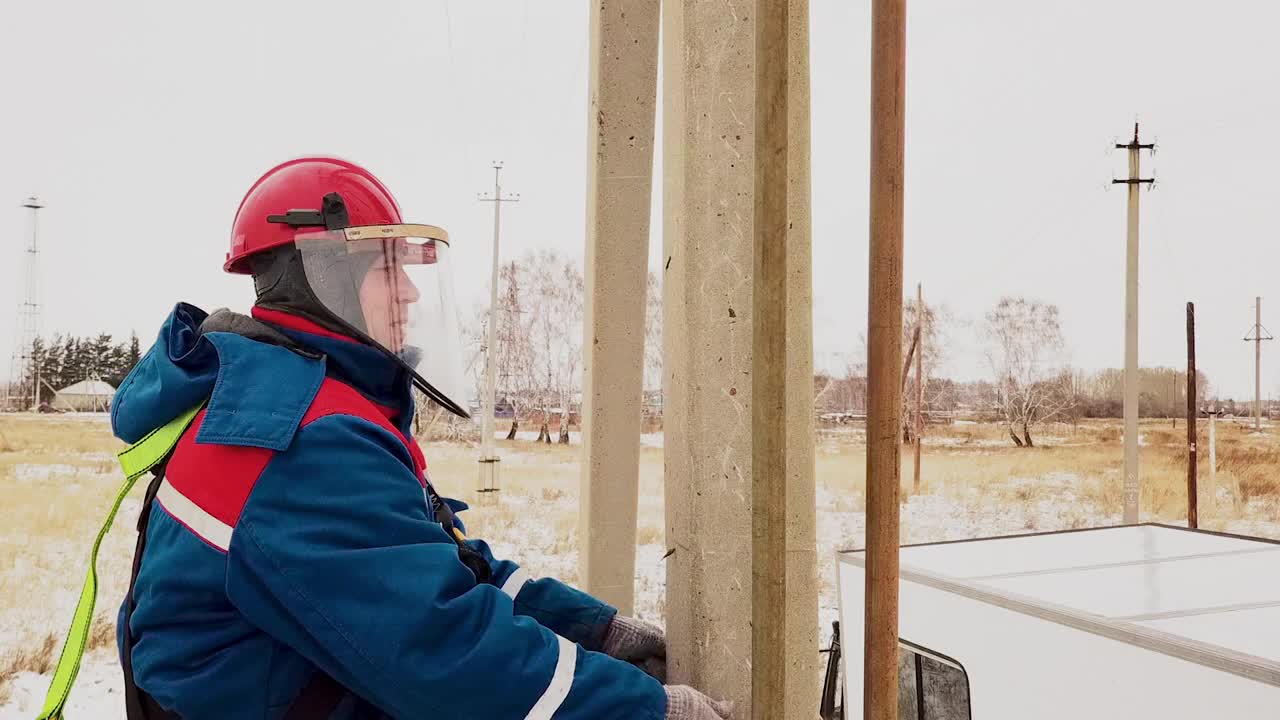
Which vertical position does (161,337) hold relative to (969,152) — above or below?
below

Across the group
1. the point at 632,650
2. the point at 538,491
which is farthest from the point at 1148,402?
the point at 632,650

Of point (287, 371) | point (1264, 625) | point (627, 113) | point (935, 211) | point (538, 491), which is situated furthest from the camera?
point (935, 211)

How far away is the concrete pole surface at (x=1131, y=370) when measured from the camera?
38.5ft

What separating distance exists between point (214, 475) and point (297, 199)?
57 cm

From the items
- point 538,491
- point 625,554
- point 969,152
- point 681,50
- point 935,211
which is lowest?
point 538,491

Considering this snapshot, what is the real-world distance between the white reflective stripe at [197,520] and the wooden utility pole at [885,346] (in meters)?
0.89

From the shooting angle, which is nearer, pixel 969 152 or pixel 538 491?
pixel 538 491

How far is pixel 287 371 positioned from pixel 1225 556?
3.00 meters

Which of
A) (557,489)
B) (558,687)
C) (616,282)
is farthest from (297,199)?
(557,489)

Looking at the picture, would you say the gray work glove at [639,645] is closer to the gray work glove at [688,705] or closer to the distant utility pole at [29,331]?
the gray work glove at [688,705]

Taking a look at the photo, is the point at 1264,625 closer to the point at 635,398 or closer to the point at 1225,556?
the point at 1225,556

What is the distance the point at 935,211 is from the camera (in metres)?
15.7

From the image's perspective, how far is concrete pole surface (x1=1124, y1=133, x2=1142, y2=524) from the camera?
38.5 ft

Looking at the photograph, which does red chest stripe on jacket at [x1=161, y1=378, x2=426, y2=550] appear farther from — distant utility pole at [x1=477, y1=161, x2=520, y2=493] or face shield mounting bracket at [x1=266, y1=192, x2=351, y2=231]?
distant utility pole at [x1=477, y1=161, x2=520, y2=493]
